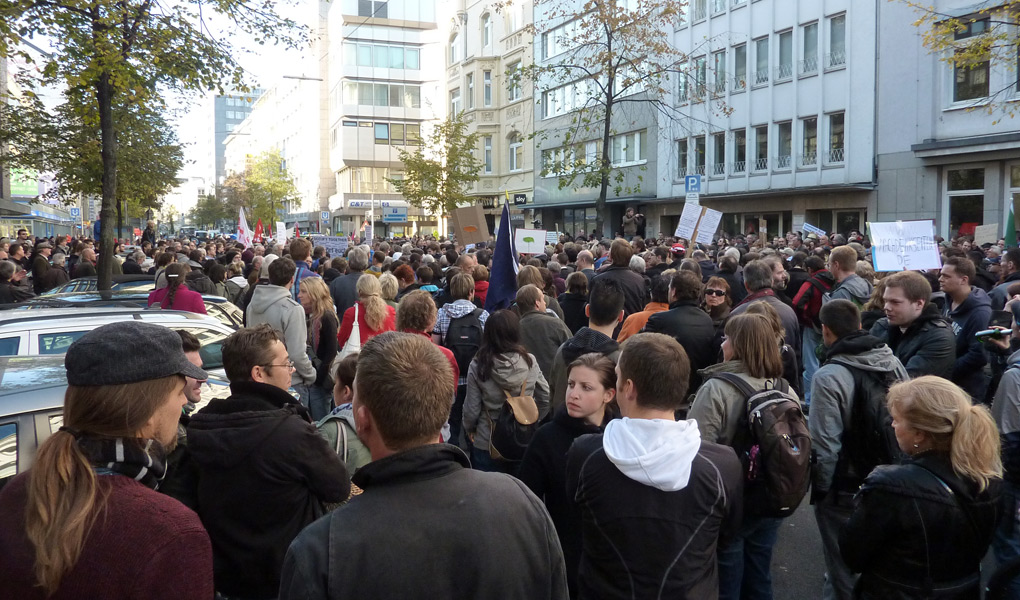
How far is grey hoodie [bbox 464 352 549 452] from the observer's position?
5.23 m

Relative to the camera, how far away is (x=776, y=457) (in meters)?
3.65

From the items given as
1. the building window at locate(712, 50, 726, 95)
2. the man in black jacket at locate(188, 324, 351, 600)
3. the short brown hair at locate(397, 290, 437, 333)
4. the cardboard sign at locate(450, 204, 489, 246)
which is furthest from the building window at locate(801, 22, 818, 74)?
the man in black jacket at locate(188, 324, 351, 600)

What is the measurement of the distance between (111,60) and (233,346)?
8791mm

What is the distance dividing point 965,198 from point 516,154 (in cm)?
2852

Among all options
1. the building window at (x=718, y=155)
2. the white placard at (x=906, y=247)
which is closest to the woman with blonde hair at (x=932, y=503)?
the white placard at (x=906, y=247)

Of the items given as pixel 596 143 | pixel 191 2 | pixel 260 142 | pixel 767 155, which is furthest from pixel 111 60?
pixel 260 142

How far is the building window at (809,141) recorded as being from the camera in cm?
2955

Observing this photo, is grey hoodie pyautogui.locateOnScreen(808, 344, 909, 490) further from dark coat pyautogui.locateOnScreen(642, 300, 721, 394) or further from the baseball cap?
the baseball cap

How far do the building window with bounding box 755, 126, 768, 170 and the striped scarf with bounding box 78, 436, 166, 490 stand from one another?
104ft

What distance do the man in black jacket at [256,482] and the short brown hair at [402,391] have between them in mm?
1109

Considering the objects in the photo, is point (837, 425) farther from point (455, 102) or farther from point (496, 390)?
point (455, 102)

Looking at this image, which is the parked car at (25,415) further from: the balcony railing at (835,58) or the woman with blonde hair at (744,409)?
the balcony railing at (835,58)

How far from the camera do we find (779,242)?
64.4 feet

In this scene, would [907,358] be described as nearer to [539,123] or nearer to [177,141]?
[177,141]
